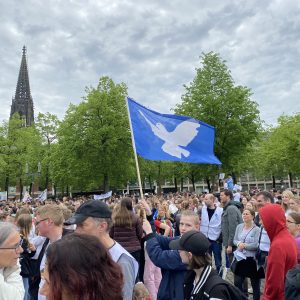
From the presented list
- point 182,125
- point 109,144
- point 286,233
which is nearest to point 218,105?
point 109,144

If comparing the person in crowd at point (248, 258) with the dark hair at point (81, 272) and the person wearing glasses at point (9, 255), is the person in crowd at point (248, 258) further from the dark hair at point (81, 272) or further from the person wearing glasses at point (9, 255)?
the dark hair at point (81, 272)

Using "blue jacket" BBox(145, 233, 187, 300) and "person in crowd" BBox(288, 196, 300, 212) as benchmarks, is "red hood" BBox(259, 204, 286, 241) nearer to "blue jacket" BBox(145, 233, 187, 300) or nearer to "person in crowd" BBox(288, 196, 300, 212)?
"blue jacket" BBox(145, 233, 187, 300)

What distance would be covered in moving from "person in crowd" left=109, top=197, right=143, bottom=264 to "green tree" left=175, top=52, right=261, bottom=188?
81.9ft

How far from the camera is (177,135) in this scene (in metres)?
7.65

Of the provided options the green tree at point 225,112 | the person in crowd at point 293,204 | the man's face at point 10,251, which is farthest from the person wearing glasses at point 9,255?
the green tree at point 225,112

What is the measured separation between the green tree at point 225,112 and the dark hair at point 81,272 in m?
28.9

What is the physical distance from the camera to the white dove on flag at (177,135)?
24.1 feet

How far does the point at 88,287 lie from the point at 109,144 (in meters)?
30.6

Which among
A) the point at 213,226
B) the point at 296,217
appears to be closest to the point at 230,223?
the point at 213,226

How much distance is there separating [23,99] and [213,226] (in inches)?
3967

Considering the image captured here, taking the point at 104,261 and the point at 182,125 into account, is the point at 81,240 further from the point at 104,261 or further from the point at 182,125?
the point at 182,125

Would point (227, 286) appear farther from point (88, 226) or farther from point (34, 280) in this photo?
point (34, 280)

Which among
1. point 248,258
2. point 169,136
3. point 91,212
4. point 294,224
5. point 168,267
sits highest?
point 169,136

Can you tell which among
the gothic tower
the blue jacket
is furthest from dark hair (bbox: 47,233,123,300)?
the gothic tower
